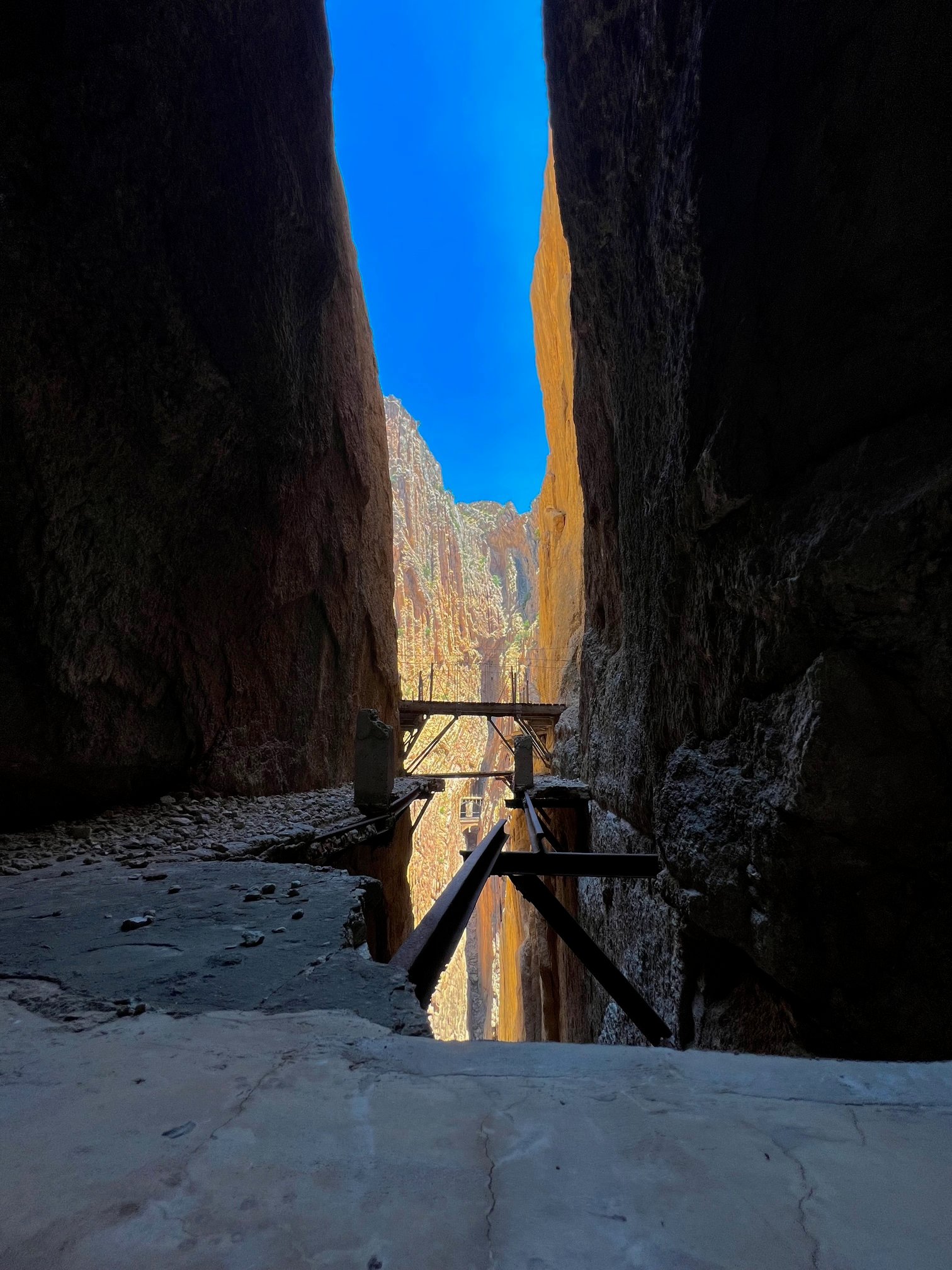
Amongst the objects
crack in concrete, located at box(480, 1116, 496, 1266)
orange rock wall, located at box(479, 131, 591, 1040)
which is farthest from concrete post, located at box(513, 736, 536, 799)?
crack in concrete, located at box(480, 1116, 496, 1266)

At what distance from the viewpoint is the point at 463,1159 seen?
3.00ft

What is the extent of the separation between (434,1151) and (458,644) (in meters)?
58.9

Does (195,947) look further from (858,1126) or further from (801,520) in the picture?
(801,520)

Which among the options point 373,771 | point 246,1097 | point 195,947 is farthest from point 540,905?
point 246,1097

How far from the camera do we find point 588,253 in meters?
5.62

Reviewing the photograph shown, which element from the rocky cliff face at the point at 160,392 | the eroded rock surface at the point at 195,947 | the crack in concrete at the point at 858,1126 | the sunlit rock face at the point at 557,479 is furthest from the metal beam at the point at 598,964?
the sunlit rock face at the point at 557,479

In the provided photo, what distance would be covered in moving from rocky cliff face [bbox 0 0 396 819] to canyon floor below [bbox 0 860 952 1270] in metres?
4.49

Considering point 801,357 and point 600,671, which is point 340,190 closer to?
point 600,671

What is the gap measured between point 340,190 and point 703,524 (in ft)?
34.4

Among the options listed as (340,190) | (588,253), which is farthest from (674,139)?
(340,190)

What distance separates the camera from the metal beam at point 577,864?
4066mm

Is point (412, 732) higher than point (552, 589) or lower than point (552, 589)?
lower

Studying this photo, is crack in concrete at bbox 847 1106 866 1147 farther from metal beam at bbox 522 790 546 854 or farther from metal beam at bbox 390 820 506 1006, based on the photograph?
metal beam at bbox 522 790 546 854

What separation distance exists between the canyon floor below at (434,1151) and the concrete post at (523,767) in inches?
321
